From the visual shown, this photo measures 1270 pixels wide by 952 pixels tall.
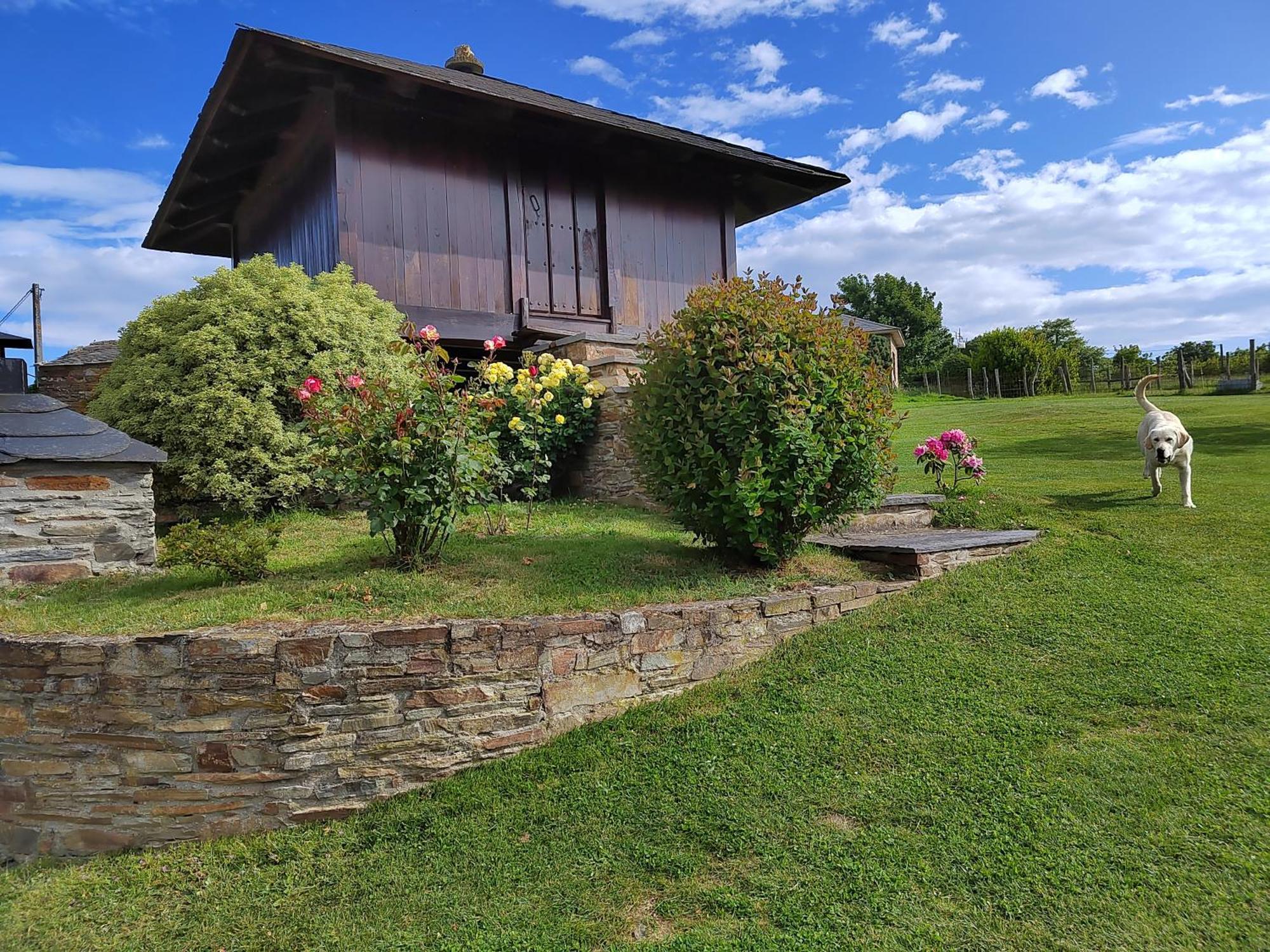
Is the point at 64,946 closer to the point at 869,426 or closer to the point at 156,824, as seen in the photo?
the point at 156,824

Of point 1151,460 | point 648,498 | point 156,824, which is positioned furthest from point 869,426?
point 156,824

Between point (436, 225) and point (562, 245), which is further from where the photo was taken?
point (562, 245)

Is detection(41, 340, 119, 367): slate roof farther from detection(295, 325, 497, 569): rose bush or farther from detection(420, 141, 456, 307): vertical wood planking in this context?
detection(295, 325, 497, 569): rose bush

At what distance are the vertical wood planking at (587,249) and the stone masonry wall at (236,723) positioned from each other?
22.9 feet

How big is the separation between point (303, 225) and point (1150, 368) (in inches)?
1199

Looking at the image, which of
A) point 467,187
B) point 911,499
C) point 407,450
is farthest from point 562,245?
point 407,450

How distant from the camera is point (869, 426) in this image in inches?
198

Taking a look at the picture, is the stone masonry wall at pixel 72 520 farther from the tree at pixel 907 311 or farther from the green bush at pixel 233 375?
the tree at pixel 907 311

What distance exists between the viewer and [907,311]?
43.7 metres

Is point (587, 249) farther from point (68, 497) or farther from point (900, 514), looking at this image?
point (68, 497)

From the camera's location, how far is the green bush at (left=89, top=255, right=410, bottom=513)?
20.4 ft

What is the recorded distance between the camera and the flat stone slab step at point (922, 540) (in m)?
5.40

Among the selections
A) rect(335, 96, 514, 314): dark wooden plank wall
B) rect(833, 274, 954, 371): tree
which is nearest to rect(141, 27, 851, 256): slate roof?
rect(335, 96, 514, 314): dark wooden plank wall

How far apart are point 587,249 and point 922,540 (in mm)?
6233
